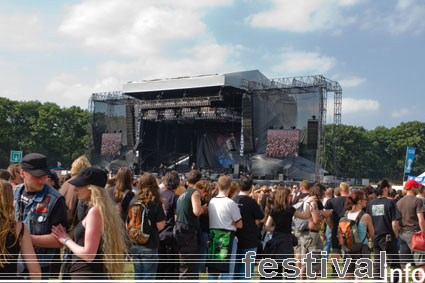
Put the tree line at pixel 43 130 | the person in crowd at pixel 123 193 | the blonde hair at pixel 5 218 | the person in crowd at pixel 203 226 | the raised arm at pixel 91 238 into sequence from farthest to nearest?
1. the tree line at pixel 43 130
2. the person in crowd at pixel 203 226
3. the person in crowd at pixel 123 193
4. the raised arm at pixel 91 238
5. the blonde hair at pixel 5 218

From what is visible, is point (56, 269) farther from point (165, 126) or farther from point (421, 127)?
point (421, 127)

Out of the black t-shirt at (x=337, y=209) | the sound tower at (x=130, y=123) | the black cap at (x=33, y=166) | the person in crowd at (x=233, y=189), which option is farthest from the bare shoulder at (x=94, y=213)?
the sound tower at (x=130, y=123)

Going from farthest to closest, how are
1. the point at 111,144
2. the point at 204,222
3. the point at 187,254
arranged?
the point at 111,144 → the point at 204,222 → the point at 187,254

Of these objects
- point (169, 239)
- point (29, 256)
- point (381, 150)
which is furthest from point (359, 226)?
point (381, 150)

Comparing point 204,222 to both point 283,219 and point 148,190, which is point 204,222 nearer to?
point 283,219

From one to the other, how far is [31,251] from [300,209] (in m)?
3.98

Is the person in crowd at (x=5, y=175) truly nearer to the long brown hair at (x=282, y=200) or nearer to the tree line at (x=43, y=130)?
the long brown hair at (x=282, y=200)

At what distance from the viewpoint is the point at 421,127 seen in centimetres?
6725

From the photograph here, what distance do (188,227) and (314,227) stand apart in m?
1.94

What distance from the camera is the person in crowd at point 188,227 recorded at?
534cm

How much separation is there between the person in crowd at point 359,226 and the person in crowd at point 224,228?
1708mm

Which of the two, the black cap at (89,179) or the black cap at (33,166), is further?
the black cap at (33,166)

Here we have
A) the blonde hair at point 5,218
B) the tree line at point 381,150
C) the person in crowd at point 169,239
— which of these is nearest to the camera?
the blonde hair at point 5,218

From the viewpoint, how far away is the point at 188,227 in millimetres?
5402
